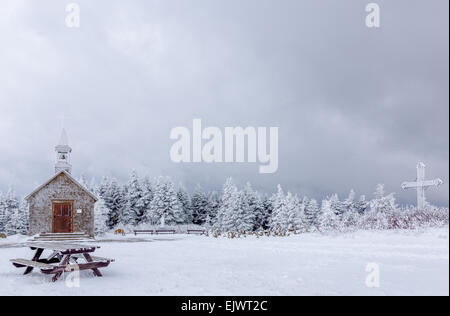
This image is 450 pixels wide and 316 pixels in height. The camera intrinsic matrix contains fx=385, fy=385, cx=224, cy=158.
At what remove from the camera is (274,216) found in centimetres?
5722

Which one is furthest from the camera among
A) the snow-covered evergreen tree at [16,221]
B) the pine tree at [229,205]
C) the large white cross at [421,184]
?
the pine tree at [229,205]

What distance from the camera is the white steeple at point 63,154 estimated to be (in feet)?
96.9

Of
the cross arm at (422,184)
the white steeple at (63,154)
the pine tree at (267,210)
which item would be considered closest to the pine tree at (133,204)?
the pine tree at (267,210)

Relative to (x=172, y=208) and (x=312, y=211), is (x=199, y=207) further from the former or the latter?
(x=312, y=211)

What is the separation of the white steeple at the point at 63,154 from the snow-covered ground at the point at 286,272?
1468cm

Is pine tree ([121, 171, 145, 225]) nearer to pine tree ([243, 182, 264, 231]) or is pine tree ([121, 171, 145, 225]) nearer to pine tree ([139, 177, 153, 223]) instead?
pine tree ([139, 177, 153, 223])

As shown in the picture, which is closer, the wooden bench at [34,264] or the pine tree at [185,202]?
the wooden bench at [34,264]

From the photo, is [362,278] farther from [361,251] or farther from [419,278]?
[361,251]

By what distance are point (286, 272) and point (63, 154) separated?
81.3 ft

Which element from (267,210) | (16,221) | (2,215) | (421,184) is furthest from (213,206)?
(421,184)

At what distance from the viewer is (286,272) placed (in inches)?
396

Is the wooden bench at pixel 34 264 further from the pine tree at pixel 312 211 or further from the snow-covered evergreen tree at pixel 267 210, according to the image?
the pine tree at pixel 312 211
